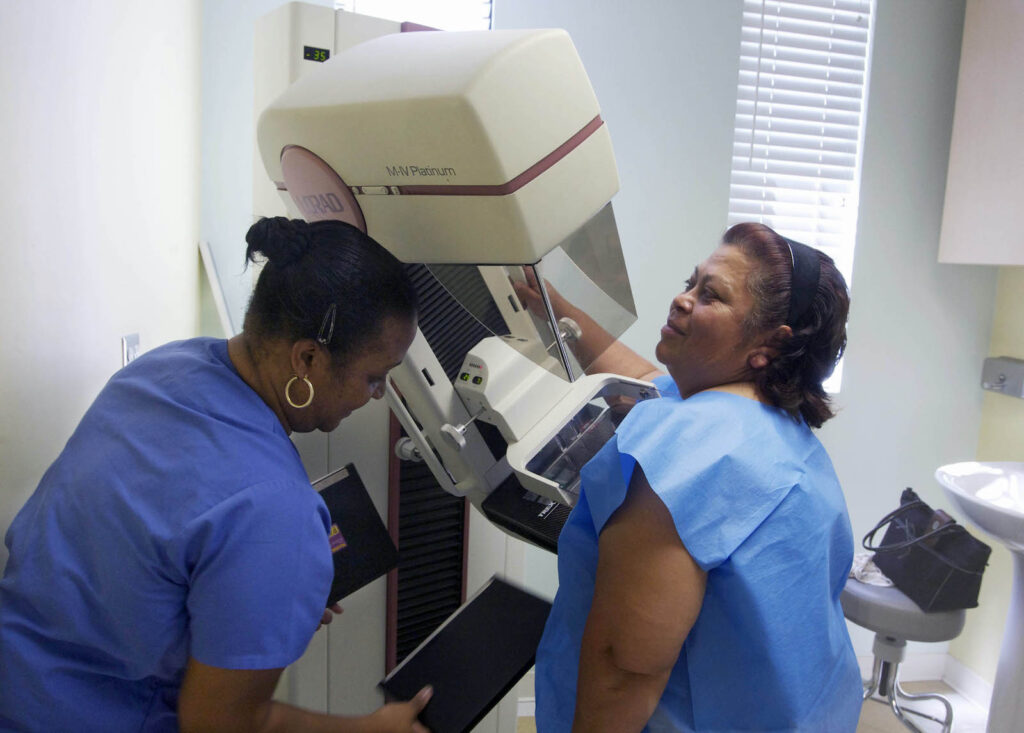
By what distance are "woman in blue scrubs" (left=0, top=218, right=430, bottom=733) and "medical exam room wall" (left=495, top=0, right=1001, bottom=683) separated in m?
1.60

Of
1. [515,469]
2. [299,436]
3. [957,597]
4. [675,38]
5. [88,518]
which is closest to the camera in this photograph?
[88,518]

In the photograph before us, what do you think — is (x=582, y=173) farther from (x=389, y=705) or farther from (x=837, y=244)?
(x=837, y=244)

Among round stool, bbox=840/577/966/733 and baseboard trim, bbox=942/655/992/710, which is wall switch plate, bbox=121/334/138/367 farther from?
baseboard trim, bbox=942/655/992/710

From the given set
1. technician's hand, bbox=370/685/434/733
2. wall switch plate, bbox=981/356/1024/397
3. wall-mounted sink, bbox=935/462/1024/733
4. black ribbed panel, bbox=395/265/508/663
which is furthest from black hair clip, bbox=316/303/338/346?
wall switch plate, bbox=981/356/1024/397

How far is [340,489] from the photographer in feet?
3.76

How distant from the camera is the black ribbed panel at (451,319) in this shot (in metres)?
1.07

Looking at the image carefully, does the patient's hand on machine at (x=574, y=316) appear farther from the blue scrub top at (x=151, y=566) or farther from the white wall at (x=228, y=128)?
the white wall at (x=228, y=128)

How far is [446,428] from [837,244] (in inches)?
75.8

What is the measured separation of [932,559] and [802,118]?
55.4 inches

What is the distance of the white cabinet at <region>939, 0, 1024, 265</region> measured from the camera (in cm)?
218

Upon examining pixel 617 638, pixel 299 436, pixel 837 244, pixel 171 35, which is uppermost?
pixel 171 35

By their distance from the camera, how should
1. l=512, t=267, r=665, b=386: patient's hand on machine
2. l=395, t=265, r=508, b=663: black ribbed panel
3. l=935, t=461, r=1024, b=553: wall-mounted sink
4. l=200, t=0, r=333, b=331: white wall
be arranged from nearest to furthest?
l=512, t=267, r=665, b=386: patient's hand on machine → l=395, t=265, r=508, b=663: black ribbed panel → l=935, t=461, r=1024, b=553: wall-mounted sink → l=200, t=0, r=333, b=331: white wall

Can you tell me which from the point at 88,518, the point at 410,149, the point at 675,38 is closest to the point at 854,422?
the point at 675,38

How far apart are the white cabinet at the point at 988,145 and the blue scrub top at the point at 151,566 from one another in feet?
7.42
